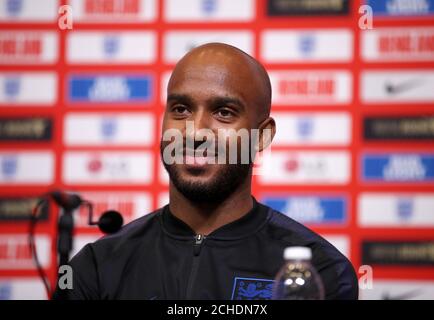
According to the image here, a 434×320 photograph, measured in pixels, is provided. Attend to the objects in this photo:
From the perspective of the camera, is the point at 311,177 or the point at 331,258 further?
the point at 311,177

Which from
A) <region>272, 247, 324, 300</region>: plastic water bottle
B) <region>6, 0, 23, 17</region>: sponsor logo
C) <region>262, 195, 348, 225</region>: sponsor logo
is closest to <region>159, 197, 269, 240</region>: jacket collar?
<region>272, 247, 324, 300</region>: plastic water bottle

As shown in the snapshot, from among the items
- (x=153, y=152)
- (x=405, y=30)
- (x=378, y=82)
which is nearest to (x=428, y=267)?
(x=378, y=82)

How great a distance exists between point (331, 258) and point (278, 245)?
120 mm

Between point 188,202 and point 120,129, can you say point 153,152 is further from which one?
point 188,202

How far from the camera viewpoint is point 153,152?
2.63 meters

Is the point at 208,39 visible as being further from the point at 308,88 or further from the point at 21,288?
the point at 21,288

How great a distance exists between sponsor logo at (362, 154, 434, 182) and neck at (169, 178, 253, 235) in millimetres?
1126

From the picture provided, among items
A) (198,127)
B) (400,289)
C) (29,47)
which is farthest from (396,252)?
(29,47)

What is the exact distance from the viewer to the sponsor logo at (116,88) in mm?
2670

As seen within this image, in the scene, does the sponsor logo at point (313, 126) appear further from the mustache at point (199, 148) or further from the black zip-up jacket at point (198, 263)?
the mustache at point (199, 148)

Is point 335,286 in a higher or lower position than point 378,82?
lower

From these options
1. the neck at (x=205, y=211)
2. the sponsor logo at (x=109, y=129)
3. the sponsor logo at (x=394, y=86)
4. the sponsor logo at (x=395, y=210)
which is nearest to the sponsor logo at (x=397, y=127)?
the sponsor logo at (x=394, y=86)

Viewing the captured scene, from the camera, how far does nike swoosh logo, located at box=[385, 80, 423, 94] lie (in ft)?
8.61

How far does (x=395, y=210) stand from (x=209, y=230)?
1.20m
